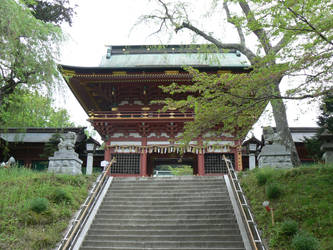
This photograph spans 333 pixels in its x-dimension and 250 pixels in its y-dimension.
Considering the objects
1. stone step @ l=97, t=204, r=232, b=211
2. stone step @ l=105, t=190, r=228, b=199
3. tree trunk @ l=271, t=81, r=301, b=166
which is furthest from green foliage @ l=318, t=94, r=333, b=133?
stone step @ l=105, t=190, r=228, b=199

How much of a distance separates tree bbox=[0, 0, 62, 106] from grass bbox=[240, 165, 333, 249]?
312 inches

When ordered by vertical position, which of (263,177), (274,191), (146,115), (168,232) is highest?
(146,115)

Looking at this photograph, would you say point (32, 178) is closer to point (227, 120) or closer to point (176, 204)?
point (176, 204)

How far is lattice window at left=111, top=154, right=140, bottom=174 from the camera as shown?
55.7 feet

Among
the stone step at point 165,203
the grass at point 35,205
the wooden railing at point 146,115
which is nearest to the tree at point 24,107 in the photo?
the grass at point 35,205

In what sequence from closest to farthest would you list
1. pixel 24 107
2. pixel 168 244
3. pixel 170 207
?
pixel 168 244, pixel 170 207, pixel 24 107

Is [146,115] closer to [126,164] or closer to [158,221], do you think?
[126,164]

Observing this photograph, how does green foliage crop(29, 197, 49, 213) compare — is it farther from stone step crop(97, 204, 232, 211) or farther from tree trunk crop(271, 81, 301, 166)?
tree trunk crop(271, 81, 301, 166)

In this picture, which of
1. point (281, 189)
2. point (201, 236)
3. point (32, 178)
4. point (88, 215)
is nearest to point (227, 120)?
point (281, 189)

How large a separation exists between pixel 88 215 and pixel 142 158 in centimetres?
785

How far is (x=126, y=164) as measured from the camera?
17.2 metres

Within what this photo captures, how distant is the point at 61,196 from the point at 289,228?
6856mm

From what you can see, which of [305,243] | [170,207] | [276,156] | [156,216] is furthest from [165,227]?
[276,156]

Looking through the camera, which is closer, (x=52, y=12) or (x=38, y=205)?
(x=38, y=205)
